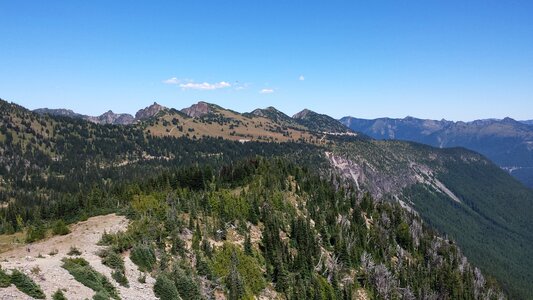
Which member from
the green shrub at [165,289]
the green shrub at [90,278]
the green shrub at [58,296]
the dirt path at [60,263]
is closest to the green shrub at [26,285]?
the dirt path at [60,263]

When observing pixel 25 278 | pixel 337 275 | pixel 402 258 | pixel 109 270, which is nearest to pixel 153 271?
pixel 109 270

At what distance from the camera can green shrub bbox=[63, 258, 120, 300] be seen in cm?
4588

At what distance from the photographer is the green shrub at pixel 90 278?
45.9 meters

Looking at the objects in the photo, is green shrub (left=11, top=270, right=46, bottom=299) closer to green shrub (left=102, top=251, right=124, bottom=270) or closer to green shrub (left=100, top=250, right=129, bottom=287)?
green shrub (left=100, top=250, right=129, bottom=287)

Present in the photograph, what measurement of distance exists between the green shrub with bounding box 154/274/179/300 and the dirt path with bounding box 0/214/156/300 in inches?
35.9

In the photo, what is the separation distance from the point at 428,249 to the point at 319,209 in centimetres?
4644

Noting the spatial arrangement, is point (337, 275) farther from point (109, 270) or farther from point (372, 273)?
point (109, 270)

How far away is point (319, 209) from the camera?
403 feet

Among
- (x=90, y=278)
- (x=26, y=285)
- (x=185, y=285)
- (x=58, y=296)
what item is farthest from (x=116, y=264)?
(x=26, y=285)

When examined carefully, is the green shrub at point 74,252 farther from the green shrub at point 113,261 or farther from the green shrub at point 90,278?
the green shrub at point 90,278

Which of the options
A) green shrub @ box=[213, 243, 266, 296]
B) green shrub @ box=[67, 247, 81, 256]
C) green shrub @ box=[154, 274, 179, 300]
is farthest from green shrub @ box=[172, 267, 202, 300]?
green shrub @ box=[67, 247, 81, 256]

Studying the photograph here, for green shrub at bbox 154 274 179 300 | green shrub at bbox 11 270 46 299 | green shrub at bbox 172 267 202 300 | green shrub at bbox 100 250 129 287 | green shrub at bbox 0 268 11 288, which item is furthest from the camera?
green shrub at bbox 172 267 202 300

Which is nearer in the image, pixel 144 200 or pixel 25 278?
pixel 25 278

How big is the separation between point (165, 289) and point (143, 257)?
27.5 feet
